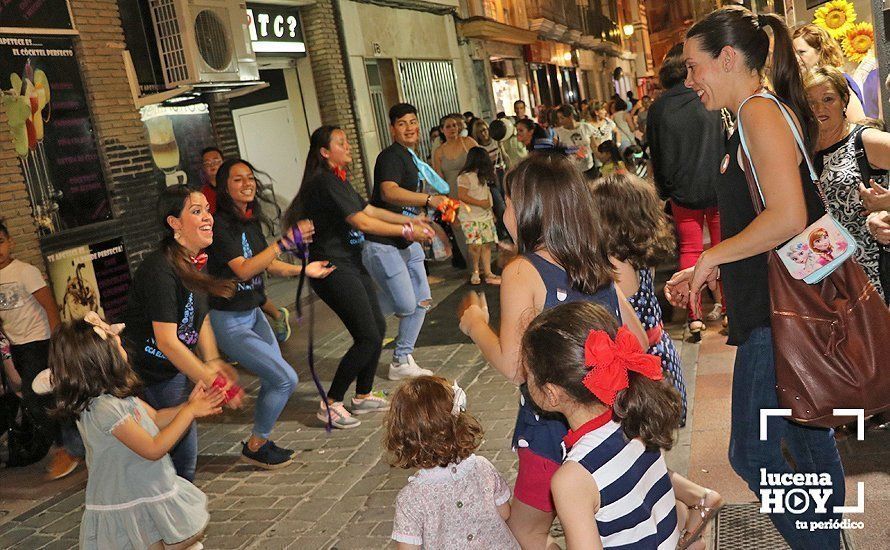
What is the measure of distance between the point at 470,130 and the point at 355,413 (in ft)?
26.5

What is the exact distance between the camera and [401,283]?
692 cm

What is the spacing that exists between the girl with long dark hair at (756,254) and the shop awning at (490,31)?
19.8 m

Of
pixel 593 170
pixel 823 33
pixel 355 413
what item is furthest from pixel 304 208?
pixel 593 170

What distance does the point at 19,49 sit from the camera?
9086 millimetres

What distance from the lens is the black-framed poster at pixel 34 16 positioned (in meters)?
8.95

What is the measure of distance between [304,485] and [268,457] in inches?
18.9

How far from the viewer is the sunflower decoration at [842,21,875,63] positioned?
20.8ft

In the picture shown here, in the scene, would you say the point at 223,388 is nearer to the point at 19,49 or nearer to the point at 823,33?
the point at 823,33

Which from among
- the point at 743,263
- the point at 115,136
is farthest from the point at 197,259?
the point at 115,136

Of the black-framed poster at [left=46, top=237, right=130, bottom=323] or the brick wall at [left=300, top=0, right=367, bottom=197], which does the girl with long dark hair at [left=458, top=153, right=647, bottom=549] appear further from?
→ the brick wall at [left=300, top=0, right=367, bottom=197]

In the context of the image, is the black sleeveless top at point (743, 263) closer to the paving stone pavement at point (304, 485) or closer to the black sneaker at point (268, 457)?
the paving stone pavement at point (304, 485)

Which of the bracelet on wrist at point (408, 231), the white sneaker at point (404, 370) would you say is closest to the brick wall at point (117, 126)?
the white sneaker at point (404, 370)

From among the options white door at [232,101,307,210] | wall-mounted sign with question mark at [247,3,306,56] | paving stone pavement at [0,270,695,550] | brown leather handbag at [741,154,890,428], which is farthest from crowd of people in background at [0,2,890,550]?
white door at [232,101,307,210]

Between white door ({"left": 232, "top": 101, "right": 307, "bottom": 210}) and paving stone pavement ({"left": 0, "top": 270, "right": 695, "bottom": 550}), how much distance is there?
7.54m
